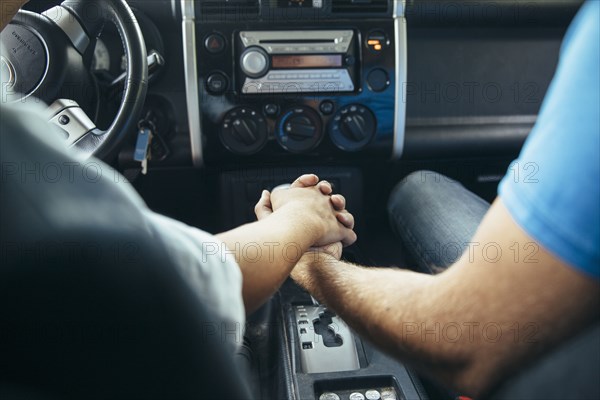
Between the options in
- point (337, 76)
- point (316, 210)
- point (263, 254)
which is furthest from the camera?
point (337, 76)

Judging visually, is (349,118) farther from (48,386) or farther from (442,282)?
(48,386)

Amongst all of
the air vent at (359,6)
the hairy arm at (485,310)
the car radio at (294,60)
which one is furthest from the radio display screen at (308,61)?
the hairy arm at (485,310)

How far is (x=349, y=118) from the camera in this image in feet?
4.56

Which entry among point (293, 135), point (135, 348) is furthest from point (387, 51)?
point (135, 348)

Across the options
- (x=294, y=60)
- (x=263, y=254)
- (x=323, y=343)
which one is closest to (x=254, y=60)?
(x=294, y=60)

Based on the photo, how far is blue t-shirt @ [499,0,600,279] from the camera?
0.45m

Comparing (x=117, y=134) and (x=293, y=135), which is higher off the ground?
(x=117, y=134)

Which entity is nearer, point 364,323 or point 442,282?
point 442,282

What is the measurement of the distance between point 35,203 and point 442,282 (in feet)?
→ 1.37

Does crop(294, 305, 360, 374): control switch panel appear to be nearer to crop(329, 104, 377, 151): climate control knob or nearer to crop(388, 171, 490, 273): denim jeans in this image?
crop(388, 171, 490, 273): denim jeans

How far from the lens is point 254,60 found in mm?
1309

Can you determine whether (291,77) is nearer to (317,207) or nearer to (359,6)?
(359,6)

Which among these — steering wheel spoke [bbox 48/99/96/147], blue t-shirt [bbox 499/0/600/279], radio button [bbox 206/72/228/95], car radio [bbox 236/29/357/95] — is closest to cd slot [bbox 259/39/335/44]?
car radio [bbox 236/29/357/95]

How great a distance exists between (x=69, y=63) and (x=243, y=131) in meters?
0.42
